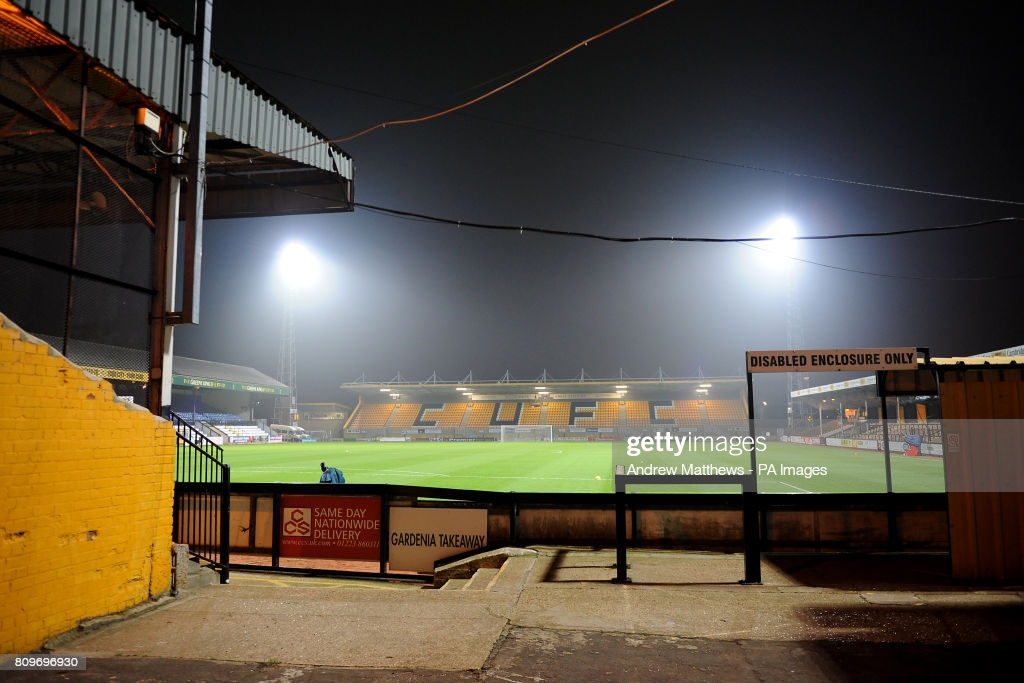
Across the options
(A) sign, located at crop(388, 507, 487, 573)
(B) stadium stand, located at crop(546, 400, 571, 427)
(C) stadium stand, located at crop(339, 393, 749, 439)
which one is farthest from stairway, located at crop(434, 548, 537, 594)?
(B) stadium stand, located at crop(546, 400, 571, 427)

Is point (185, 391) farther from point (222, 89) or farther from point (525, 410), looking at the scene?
point (222, 89)

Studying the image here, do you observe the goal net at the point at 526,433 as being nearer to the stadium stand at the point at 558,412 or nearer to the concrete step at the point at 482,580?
the stadium stand at the point at 558,412

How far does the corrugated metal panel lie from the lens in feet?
26.2

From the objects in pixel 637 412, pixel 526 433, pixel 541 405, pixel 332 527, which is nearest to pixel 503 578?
pixel 332 527

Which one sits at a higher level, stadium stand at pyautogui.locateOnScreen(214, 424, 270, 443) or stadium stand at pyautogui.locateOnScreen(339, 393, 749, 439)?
stadium stand at pyautogui.locateOnScreen(339, 393, 749, 439)

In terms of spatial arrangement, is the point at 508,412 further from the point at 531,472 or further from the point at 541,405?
the point at 531,472

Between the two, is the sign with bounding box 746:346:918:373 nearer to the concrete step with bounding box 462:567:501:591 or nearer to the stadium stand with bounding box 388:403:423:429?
the concrete step with bounding box 462:567:501:591

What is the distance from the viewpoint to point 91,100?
28.9 ft

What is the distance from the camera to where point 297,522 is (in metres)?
11.1

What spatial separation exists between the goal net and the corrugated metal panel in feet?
147

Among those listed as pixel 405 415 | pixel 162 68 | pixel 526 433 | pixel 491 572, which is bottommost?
pixel 526 433

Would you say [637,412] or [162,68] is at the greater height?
[162,68]

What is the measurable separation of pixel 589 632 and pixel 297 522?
7381 mm

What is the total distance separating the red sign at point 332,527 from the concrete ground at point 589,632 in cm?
335
